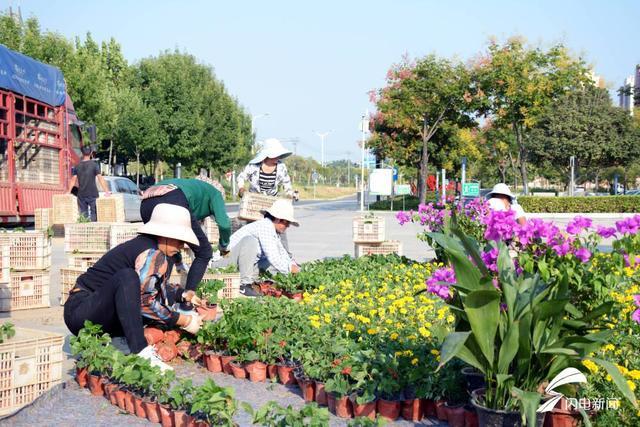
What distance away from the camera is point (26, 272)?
28.6 ft

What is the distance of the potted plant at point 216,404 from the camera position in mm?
3949

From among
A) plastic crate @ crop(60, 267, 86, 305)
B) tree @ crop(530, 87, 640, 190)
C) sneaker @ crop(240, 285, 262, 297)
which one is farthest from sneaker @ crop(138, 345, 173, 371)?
tree @ crop(530, 87, 640, 190)

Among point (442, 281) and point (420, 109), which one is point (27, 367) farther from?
point (420, 109)

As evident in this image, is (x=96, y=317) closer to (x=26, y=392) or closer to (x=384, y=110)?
Answer: (x=26, y=392)

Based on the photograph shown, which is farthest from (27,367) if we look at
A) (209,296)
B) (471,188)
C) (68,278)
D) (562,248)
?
(471,188)

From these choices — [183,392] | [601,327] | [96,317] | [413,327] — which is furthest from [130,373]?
→ [601,327]

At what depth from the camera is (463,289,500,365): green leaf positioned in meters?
3.95

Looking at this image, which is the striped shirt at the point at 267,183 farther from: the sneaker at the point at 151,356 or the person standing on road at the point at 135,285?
the sneaker at the point at 151,356

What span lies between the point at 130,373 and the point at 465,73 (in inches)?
1392

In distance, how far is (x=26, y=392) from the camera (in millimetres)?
5031

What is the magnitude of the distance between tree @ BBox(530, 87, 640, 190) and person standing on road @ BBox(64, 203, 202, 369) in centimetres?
4460

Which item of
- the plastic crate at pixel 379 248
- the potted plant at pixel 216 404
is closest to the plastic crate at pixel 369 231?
the plastic crate at pixel 379 248

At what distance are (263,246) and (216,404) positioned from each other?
5.07 metres

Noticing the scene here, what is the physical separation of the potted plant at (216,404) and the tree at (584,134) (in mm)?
46151
